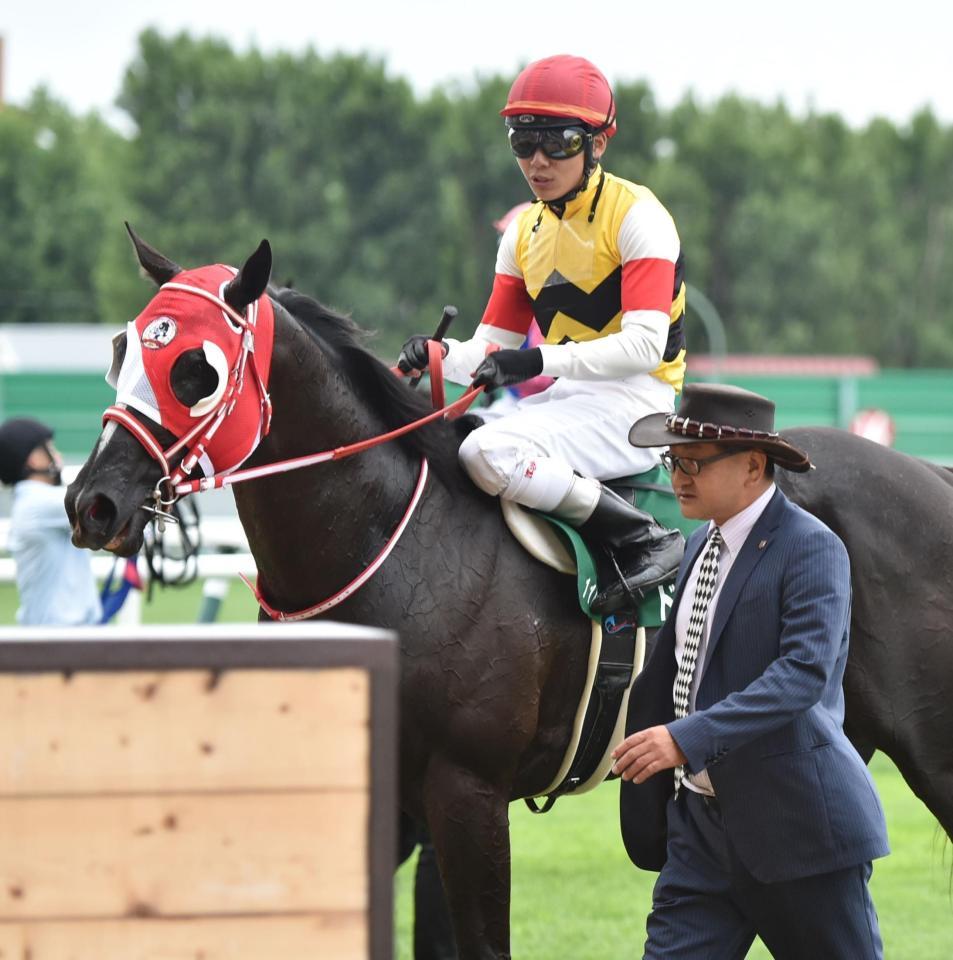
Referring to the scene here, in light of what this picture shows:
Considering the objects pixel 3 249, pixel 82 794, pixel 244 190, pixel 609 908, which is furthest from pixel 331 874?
pixel 3 249

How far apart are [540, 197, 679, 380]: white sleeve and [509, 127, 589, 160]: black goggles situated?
0.22m

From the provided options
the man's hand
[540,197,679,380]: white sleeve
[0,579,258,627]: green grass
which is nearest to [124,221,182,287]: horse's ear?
[540,197,679,380]: white sleeve

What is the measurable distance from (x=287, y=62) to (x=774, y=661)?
4997cm

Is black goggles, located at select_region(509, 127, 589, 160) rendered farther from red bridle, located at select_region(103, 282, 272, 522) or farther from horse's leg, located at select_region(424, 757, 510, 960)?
horse's leg, located at select_region(424, 757, 510, 960)

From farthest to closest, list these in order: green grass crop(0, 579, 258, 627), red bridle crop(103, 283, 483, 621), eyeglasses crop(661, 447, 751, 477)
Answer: green grass crop(0, 579, 258, 627)
red bridle crop(103, 283, 483, 621)
eyeglasses crop(661, 447, 751, 477)

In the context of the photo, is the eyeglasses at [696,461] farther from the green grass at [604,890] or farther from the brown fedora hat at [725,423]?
the green grass at [604,890]

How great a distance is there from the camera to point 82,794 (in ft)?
7.38

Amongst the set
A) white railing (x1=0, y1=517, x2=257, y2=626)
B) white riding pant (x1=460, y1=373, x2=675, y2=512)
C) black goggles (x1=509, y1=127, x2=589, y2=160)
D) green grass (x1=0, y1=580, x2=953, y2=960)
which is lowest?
green grass (x1=0, y1=580, x2=953, y2=960)

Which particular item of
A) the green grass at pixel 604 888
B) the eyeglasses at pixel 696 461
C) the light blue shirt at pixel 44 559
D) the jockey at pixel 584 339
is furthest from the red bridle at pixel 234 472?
the light blue shirt at pixel 44 559

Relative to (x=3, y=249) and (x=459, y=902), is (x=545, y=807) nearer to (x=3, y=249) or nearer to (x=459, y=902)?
(x=459, y=902)

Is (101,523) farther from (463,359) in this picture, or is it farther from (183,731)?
(183,731)

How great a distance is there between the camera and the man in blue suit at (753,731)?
3.20 metres

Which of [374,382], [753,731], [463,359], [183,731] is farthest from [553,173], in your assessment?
[183,731]

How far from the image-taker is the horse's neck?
401 centimetres
